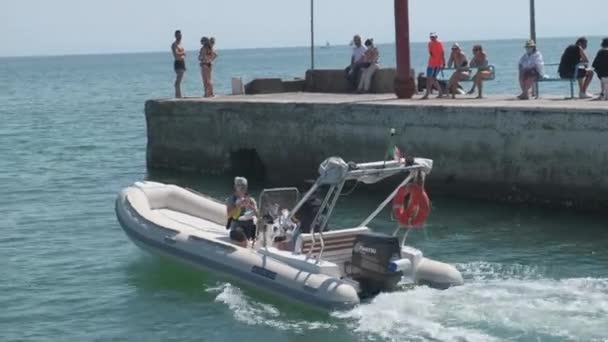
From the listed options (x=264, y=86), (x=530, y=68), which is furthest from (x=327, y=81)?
(x=530, y=68)

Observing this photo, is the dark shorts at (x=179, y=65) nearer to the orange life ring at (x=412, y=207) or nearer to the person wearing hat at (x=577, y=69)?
the person wearing hat at (x=577, y=69)

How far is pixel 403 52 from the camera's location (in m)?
22.2

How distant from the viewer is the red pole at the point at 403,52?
2206 cm

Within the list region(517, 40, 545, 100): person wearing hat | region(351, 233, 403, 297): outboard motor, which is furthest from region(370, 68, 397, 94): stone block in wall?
region(351, 233, 403, 297): outboard motor

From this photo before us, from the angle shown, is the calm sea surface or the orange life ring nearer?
the calm sea surface

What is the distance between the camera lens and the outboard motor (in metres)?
12.5

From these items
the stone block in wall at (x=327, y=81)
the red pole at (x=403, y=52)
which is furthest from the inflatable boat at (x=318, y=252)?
the stone block in wall at (x=327, y=81)

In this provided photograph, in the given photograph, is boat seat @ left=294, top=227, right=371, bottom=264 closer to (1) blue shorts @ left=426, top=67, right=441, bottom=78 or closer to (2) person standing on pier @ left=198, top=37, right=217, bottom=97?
(1) blue shorts @ left=426, top=67, right=441, bottom=78

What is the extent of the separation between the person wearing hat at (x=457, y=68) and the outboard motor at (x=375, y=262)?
953 cm

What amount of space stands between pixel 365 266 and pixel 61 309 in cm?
401

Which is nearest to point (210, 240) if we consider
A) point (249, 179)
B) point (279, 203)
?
point (279, 203)

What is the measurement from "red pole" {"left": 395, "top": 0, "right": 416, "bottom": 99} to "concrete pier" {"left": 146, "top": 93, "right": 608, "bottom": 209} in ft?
1.92

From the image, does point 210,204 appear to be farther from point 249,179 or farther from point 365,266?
point 249,179

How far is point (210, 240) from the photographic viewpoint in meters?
14.3
